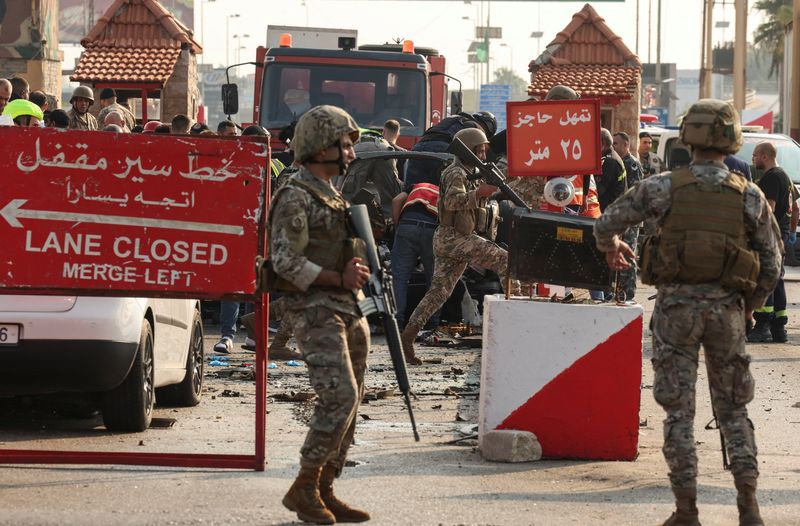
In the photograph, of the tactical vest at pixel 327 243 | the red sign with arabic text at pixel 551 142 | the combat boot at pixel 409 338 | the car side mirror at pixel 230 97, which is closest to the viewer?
the tactical vest at pixel 327 243

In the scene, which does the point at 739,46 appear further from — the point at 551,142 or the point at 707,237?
the point at 707,237

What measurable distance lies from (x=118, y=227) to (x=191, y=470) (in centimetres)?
125

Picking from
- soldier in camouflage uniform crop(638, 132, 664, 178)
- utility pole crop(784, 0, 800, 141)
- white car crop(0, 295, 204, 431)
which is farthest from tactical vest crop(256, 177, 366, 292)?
utility pole crop(784, 0, 800, 141)

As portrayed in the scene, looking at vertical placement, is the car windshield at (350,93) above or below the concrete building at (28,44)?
below

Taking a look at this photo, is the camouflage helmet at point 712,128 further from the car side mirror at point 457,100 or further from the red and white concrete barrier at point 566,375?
the car side mirror at point 457,100

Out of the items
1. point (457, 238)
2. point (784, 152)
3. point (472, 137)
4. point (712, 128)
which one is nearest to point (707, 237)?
point (712, 128)

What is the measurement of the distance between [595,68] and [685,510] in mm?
29735

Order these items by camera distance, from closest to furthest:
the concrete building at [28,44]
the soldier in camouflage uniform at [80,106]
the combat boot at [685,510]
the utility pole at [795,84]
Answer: the combat boot at [685,510], the soldier in camouflage uniform at [80,106], the concrete building at [28,44], the utility pole at [795,84]

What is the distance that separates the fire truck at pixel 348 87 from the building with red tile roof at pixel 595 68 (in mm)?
14376

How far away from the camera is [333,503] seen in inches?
267

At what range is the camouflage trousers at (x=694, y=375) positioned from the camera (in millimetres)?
6574

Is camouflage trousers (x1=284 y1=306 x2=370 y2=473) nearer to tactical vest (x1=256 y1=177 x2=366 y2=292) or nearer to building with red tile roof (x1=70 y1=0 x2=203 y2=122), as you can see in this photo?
tactical vest (x1=256 y1=177 x2=366 y2=292)

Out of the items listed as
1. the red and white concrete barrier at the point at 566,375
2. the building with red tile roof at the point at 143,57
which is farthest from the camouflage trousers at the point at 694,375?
the building with red tile roof at the point at 143,57

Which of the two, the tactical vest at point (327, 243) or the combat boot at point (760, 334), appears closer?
the tactical vest at point (327, 243)
